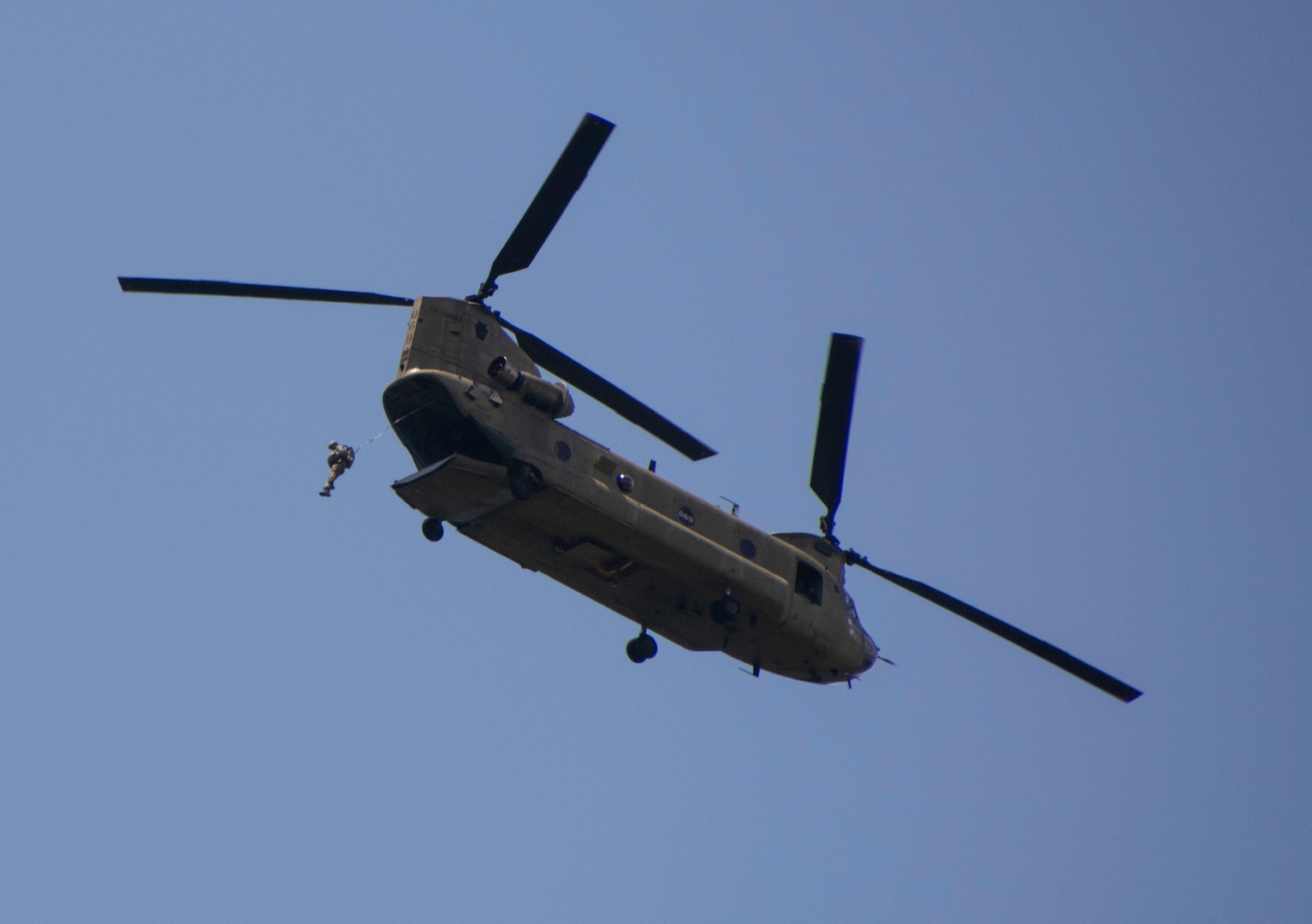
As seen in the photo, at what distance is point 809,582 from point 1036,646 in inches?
162

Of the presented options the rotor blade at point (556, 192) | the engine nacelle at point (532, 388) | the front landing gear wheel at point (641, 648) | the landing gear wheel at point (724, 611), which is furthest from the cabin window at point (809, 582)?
the rotor blade at point (556, 192)

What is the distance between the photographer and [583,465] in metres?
29.9

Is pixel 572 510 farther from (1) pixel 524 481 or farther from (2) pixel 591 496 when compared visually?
(1) pixel 524 481

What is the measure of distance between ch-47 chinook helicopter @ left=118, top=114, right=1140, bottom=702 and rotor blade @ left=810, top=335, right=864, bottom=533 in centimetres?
3

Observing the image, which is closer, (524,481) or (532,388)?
(524,481)

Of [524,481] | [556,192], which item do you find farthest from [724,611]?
[556,192]

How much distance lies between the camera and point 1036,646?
3247 centimetres

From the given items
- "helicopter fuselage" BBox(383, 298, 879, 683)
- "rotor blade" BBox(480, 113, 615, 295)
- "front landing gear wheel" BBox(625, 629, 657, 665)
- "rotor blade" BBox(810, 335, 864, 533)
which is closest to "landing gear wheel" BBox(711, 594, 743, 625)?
"helicopter fuselage" BBox(383, 298, 879, 683)

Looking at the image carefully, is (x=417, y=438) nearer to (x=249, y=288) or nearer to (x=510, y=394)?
(x=510, y=394)

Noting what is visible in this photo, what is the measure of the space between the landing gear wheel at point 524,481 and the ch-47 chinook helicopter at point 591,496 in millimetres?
21

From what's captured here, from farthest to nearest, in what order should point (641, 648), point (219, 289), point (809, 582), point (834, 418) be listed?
point (834, 418) → point (809, 582) → point (641, 648) → point (219, 289)

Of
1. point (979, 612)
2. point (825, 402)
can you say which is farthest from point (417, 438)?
point (979, 612)

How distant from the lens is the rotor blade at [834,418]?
33.2 meters

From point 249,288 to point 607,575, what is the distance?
7.65 m
